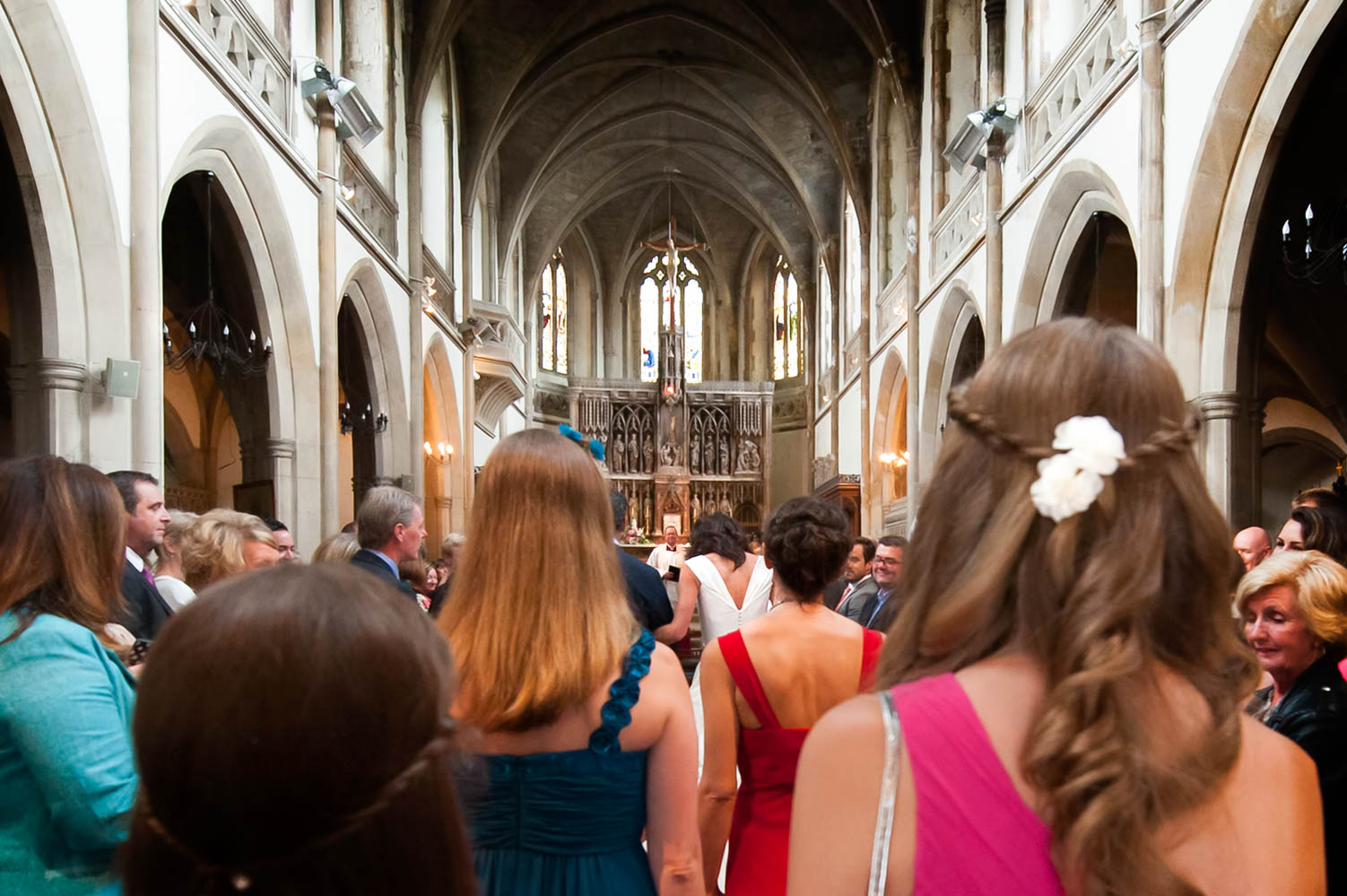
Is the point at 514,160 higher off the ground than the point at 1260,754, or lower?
higher

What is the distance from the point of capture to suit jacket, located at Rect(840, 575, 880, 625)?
543cm

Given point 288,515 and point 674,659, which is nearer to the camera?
point 674,659

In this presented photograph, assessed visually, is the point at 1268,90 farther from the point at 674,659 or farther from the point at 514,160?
the point at 514,160

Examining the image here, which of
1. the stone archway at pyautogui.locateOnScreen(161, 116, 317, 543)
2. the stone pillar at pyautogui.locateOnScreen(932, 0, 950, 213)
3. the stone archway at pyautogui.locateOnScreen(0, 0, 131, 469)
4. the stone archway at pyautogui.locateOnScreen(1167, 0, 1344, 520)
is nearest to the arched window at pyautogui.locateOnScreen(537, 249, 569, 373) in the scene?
the stone pillar at pyautogui.locateOnScreen(932, 0, 950, 213)

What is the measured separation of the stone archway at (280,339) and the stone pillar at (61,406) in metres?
3.31

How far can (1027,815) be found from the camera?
95 centimetres

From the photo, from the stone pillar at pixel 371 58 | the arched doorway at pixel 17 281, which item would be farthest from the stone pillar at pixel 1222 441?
the stone pillar at pixel 371 58

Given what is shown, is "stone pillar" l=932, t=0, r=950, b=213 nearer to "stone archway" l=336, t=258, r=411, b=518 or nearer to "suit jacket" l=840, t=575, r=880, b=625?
"stone archway" l=336, t=258, r=411, b=518

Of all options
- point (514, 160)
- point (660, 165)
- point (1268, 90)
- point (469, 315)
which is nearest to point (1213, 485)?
point (1268, 90)

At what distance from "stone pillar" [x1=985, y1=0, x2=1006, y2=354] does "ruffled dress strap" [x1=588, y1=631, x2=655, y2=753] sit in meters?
10.2

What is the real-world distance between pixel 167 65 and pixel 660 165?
61.7 ft

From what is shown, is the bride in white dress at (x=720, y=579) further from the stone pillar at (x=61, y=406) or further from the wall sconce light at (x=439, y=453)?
the wall sconce light at (x=439, y=453)

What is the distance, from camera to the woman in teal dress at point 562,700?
169cm

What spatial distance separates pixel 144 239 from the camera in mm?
6891
